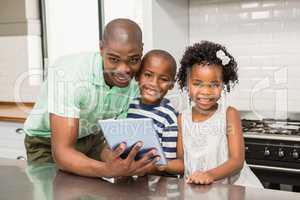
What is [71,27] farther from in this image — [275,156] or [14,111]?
[275,156]

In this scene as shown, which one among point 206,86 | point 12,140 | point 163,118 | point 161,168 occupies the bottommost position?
point 12,140

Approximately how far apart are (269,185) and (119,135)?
1035 mm

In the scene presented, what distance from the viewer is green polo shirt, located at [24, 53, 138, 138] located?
1.13 m

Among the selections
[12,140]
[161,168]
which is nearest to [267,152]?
[161,168]

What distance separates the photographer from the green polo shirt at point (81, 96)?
3.70 feet

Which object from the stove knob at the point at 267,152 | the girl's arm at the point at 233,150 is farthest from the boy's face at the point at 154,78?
the stove knob at the point at 267,152

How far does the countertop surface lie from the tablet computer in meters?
0.08

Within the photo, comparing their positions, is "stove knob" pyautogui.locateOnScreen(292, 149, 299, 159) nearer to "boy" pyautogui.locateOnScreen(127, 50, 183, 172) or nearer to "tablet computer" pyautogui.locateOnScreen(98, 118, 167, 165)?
"boy" pyautogui.locateOnScreen(127, 50, 183, 172)

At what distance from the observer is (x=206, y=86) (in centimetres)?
125

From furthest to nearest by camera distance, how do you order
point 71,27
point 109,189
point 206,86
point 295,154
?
point 71,27 < point 295,154 < point 206,86 < point 109,189

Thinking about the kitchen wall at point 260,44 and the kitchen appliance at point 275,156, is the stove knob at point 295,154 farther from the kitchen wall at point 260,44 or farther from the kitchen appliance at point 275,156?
the kitchen wall at point 260,44

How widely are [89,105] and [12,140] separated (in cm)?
113

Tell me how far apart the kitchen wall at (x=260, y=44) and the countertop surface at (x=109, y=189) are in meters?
1.29

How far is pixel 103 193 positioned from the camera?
826 millimetres
